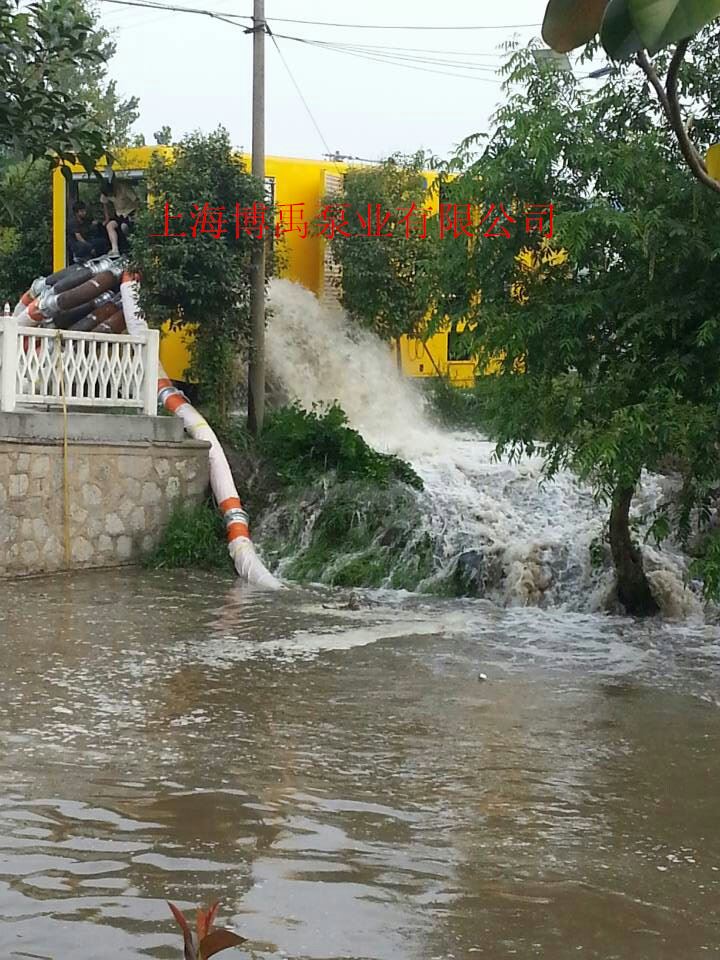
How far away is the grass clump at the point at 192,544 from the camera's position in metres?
13.7

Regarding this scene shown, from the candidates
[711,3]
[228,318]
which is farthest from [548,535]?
[711,3]

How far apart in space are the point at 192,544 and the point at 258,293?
3.70 meters

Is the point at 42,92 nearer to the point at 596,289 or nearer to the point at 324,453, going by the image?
the point at 596,289

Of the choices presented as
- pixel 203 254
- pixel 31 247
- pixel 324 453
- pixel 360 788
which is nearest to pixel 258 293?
pixel 203 254

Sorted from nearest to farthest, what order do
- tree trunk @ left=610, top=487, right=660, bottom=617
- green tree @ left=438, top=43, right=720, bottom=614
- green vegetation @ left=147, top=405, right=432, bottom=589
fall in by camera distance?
green tree @ left=438, top=43, right=720, bottom=614, tree trunk @ left=610, top=487, right=660, bottom=617, green vegetation @ left=147, top=405, right=432, bottom=589

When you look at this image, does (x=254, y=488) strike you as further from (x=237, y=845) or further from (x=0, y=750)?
(x=237, y=845)

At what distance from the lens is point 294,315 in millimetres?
17781

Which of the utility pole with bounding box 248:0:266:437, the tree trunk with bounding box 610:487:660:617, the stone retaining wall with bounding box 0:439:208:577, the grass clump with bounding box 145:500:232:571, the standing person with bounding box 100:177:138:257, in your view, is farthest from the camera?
the standing person with bounding box 100:177:138:257

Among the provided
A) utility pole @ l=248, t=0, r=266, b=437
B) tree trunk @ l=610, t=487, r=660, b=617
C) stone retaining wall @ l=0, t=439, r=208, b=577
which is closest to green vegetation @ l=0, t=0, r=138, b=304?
tree trunk @ l=610, t=487, r=660, b=617

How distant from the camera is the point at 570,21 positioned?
214 cm

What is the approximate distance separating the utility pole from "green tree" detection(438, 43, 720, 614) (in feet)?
19.2

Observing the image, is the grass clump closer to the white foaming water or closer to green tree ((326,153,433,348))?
the white foaming water

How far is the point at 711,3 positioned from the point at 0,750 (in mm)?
5437

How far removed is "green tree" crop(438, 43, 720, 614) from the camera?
338 inches
